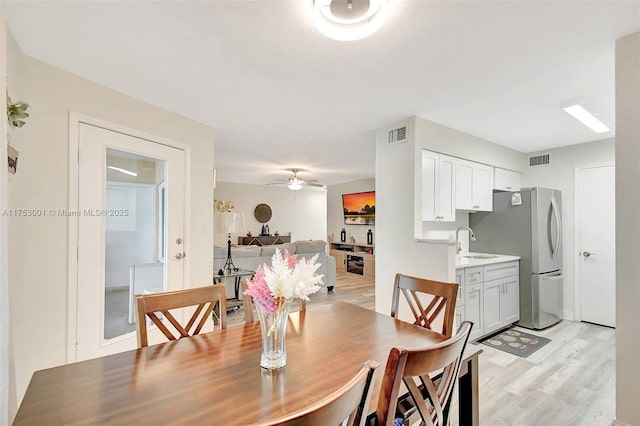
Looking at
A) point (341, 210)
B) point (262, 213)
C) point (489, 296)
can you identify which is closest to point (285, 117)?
point (489, 296)

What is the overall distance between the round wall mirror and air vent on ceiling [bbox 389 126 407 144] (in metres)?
5.81

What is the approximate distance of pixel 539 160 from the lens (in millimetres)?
4461

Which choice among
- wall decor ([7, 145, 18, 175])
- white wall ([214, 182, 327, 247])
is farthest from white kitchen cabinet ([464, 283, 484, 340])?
white wall ([214, 182, 327, 247])

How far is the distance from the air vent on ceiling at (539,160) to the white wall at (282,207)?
6.13 metres

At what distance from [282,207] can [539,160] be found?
639 cm

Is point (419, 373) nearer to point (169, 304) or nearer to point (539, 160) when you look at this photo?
point (169, 304)

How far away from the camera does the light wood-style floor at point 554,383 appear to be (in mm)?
2049

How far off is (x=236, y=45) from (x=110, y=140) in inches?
57.1

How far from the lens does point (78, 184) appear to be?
2281 mm

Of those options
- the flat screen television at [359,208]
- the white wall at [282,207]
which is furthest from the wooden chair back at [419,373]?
the white wall at [282,207]

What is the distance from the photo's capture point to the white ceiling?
1.55m

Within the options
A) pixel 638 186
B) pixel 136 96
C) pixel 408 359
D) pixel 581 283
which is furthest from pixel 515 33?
pixel 581 283

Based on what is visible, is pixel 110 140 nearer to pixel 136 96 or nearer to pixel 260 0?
pixel 136 96

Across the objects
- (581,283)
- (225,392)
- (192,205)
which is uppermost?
(192,205)
